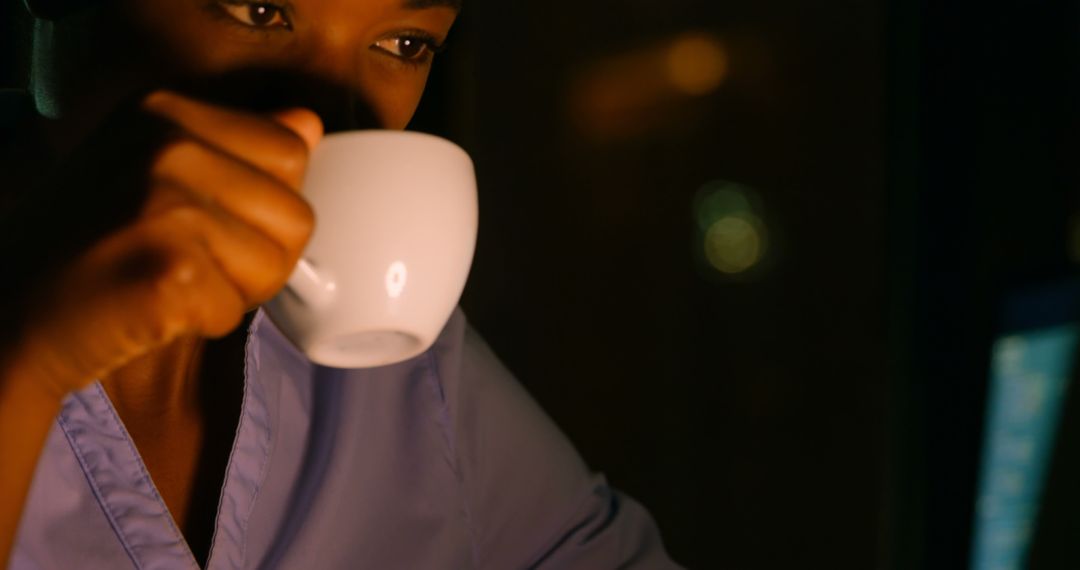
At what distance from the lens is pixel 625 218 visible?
206 cm

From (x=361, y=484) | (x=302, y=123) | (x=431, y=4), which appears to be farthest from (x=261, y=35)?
(x=361, y=484)

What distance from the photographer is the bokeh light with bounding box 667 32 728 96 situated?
2.04 metres

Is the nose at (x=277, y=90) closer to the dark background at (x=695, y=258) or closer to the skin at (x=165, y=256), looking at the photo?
the skin at (x=165, y=256)

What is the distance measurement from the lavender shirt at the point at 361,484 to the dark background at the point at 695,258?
2.62ft

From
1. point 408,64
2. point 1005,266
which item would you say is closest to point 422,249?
point 408,64

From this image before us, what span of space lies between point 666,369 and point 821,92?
0.62m

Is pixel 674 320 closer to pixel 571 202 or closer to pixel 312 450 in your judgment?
pixel 571 202

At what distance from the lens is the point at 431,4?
804 mm

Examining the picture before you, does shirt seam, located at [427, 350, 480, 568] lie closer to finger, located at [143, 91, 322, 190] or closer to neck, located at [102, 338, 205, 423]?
neck, located at [102, 338, 205, 423]

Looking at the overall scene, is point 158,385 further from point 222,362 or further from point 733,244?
point 733,244

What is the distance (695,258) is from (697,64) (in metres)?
0.41

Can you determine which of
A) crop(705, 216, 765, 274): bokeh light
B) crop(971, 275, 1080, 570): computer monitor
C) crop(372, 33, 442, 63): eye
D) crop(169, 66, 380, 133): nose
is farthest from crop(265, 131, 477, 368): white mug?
crop(705, 216, 765, 274): bokeh light

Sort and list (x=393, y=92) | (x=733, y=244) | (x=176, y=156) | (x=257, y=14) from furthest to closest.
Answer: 1. (x=733, y=244)
2. (x=393, y=92)
3. (x=257, y=14)
4. (x=176, y=156)

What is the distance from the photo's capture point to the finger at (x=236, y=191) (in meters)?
0.45
